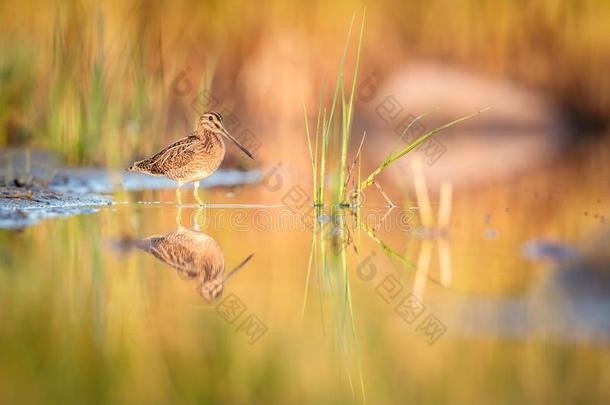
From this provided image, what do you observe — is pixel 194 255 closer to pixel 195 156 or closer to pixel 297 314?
pixel 297 314

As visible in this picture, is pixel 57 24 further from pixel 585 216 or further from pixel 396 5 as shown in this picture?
pixel 396 5

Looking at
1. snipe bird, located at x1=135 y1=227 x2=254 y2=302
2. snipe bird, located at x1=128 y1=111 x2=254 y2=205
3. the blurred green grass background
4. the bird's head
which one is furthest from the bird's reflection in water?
the blurred green grass background

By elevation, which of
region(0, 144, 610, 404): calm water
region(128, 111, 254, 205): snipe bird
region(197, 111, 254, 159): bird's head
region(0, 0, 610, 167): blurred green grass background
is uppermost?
region(0, 0, 610, 167): blurred green grass background

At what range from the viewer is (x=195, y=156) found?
27.8ft

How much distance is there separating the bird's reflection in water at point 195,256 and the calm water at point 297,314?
17 mm

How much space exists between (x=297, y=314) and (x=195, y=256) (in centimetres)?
154

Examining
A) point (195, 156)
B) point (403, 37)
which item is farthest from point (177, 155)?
point (403, 37)

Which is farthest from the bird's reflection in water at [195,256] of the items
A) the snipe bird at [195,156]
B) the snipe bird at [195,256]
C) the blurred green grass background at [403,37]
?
the blurred green grass background at [403,37]

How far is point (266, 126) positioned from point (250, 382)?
587 inches

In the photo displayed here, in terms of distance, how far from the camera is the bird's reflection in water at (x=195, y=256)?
4.69 meters

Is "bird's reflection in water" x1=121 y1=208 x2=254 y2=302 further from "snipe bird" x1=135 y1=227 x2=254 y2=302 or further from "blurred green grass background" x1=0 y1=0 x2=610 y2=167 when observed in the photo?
"blurred green grass background" x1=0 y1=0 x2=610 y2=167

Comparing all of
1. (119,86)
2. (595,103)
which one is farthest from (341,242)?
(595,103)

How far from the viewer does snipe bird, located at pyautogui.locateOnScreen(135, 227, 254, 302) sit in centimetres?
468

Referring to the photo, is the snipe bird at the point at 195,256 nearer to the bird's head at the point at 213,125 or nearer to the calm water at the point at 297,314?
the calm water at the point at 297,314
